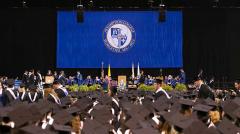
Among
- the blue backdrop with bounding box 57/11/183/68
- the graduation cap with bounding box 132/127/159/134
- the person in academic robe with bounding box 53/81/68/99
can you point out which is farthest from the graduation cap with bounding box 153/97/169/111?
the blue backdrop with bounding box 57/11/183/68

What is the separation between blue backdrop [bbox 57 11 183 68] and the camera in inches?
1056

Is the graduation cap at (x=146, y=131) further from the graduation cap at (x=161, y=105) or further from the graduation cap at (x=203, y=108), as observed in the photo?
the graduation cap at (x=161, y=105)

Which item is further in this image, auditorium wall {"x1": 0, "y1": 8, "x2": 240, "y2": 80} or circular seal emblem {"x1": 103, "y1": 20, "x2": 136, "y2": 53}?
auditorium wall {"x1": 0, "y1": 8, "x2": 240, "y2": 80}

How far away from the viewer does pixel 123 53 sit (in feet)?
89.0

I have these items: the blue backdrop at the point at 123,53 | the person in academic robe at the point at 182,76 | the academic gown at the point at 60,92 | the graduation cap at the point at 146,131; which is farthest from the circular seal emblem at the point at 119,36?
the graduation cap at the point at 146,131

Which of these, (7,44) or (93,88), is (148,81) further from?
(7,44)

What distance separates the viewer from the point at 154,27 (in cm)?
2705

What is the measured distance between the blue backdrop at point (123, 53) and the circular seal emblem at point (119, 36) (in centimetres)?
18

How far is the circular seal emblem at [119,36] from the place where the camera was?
27.1 m

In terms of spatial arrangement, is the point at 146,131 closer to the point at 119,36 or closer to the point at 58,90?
the point at 58,90

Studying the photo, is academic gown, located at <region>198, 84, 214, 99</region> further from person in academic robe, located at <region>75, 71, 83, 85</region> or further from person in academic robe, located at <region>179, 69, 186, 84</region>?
person in academic robe, located at <region>75, 71, 83, 85</region>

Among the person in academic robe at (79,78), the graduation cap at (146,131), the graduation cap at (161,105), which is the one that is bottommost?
the person in academic robe at (79,78)

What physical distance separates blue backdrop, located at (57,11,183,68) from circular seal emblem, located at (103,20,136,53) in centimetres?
18

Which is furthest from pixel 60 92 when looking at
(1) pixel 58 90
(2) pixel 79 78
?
(2) pixel 79 78
